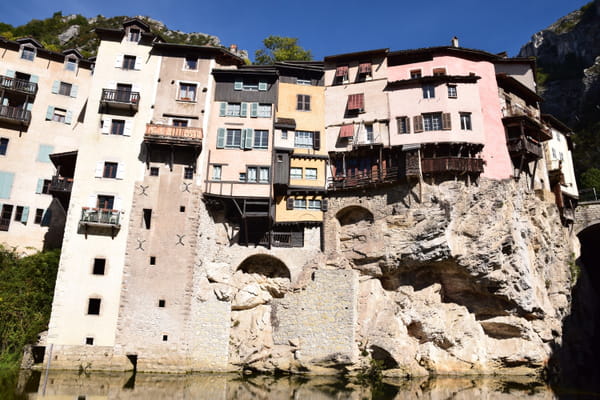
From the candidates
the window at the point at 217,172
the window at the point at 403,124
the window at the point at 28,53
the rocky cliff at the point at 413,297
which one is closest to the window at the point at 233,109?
the window at the point at 217,172

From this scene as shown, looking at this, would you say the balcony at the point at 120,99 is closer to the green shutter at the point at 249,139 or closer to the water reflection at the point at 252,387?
the green shutter at the point at 249,139

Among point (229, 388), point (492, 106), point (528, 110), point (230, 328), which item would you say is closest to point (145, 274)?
point (230, 328)

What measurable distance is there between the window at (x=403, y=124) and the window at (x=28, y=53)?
36803 millimetres

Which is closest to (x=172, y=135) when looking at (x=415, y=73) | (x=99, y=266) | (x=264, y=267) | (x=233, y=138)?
(x=233, y=138)

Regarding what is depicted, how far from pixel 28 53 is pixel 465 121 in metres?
42.8

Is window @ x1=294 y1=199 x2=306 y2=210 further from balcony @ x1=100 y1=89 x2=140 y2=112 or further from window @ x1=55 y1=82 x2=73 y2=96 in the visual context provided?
window @ x1=55 y1=82 x2=73 y2=96

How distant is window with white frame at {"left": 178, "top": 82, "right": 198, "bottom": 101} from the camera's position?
1572 inches

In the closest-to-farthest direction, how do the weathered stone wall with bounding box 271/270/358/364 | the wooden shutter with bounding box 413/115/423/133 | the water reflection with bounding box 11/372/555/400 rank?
the water reflection with bounding box 11/372/555/400
the weathered stone wall with bounding box 271/270/358/364
the wooden shutter with bounding box 413/115/423/133

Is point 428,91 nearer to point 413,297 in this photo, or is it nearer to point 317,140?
point 317,140

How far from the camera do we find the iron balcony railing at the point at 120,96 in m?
38.1

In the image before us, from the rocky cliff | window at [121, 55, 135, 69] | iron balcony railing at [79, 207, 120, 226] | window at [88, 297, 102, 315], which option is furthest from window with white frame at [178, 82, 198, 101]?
window at [88, 297, 102, 315]

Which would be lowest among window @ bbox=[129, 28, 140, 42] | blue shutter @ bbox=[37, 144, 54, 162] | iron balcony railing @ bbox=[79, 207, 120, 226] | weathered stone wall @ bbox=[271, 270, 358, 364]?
weathered stone wall @ bbox=[271, 270, 358, 364]

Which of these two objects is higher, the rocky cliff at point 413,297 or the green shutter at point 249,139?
the green shutter at point 249,139

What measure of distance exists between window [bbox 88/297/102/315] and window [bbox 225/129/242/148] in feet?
53.1
